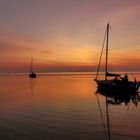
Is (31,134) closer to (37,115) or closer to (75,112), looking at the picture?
(37,115)

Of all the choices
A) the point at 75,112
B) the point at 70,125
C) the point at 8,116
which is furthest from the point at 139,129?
the point at 8,116

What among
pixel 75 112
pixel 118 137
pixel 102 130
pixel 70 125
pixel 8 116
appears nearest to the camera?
pixel 118 137

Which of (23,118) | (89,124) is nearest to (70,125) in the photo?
(89,124)

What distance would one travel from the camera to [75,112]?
26.0m

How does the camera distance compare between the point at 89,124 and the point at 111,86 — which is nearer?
the point at 89,124

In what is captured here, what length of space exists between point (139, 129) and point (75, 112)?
8780 mm

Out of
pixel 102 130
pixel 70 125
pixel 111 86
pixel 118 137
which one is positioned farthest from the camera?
pixel 111 86

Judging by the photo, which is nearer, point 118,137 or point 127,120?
point 118,137

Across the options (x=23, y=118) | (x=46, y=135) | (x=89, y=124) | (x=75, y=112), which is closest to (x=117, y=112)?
(x=75, y=112)

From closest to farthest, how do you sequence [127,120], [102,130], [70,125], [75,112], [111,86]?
1. [102,130]
2. [70,125]
3. [127,120]
4. [75,112]
5. [111,86]

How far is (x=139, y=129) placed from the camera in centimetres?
1841

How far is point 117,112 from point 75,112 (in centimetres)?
433

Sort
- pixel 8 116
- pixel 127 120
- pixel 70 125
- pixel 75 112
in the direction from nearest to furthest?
pixel 70 125
pixel 127 120
pixel 8 116
pixel 75 112

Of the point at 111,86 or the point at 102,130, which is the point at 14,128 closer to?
the point at 102,130
